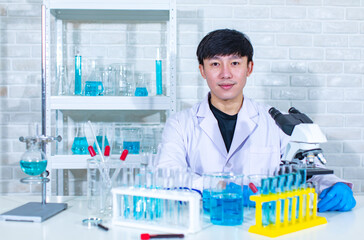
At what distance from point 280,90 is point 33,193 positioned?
5.91 feet

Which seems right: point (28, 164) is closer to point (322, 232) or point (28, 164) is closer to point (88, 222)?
point (88, 222)

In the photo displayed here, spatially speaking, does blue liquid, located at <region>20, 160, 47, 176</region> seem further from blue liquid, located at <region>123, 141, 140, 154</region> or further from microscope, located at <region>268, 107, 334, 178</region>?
blue liquid, located at <region>123, 141, 140, 154</region>

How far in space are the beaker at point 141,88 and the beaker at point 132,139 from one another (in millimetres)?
201

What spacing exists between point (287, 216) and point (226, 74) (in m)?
0.88

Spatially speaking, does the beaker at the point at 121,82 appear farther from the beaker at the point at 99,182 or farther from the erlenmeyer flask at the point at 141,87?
the beaker at the point at 99,182

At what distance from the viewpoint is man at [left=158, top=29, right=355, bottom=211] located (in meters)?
1.89

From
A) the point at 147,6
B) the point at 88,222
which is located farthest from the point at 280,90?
the point at 88,222

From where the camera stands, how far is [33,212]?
A: 132cm

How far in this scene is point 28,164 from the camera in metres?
1.34

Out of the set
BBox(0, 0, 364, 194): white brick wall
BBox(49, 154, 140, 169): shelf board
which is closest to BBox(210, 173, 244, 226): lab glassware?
BBox(49, 154, 140, 169): shelf board

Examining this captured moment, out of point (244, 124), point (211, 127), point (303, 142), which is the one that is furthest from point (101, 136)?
point (303, 142)

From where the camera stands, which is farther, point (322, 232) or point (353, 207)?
point (353, 207)

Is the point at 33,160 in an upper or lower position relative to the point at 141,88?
lower

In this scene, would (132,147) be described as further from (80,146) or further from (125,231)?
(125,231)
